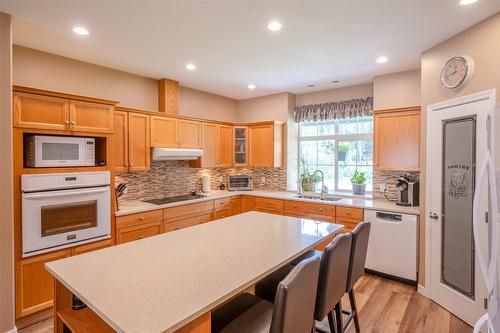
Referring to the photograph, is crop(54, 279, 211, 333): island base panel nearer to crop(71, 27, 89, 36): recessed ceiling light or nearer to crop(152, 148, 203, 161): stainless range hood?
crop(71, 27, 89, 36): recessed ceiling light

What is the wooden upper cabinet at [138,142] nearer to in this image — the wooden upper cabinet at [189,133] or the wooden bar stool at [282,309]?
the wooden upper cabinet at [189,133]

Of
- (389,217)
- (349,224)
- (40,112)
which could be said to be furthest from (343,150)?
(40,112)

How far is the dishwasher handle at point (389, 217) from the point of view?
316 centimetres

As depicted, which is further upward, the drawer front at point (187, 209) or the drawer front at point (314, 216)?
the drawer front at point (187, 209)

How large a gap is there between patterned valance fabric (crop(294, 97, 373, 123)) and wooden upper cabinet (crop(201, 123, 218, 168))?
5.11ft

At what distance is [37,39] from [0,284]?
7.53 feet

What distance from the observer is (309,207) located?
3.91 m

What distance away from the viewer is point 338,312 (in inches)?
77.4

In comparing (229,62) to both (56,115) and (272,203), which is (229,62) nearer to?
(56,115)

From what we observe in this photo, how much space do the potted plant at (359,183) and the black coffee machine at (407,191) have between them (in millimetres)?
754

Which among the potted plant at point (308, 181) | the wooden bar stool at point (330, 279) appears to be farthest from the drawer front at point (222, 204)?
the wooden bar stool at point (330, 279)

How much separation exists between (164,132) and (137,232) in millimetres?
1461

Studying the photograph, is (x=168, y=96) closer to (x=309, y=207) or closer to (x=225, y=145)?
(x=225, y=145)

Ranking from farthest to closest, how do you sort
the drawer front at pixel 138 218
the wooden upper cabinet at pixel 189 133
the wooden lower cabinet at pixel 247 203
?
the wooden lower cabinet at pixel 247 203 → the wooden upper cabinet at pixel 189 133 → the drawer front at pixel 138 218
